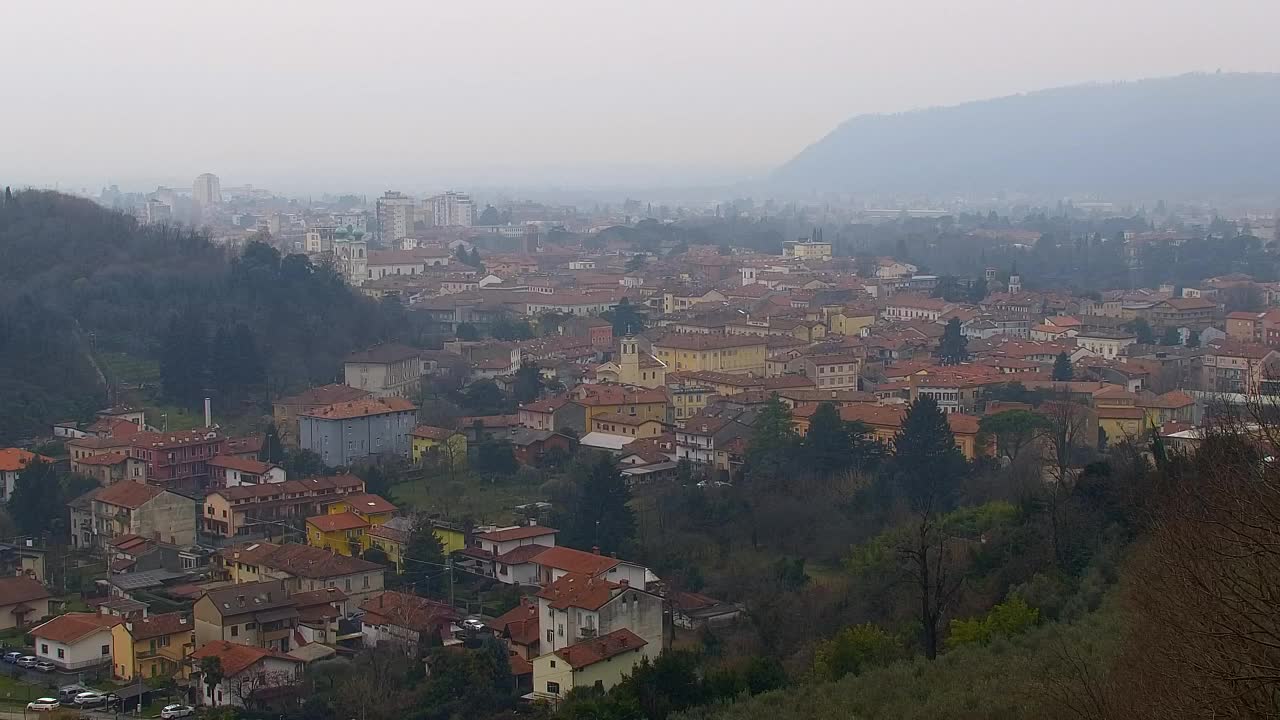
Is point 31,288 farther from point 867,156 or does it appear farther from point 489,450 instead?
point 867,156

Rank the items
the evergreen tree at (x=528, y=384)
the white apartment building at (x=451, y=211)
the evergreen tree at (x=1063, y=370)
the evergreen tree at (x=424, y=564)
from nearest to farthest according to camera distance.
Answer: the evergreen tree at (x=424, y=564)
the evergreen tree at (x=528, y=384)
the evergreen tree at (x=1063, y=370)
the white apartment building at (x=451, y=211)

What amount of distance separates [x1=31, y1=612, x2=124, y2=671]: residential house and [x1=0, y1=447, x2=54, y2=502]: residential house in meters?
4.73

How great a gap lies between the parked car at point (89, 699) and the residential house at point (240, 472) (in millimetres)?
5580

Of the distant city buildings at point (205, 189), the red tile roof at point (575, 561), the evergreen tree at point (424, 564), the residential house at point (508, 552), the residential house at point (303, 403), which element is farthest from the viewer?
the distant city buildings at point (205, 189)

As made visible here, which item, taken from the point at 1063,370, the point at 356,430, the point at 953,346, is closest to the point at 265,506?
the point at 356,430

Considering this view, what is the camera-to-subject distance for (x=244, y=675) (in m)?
10.9

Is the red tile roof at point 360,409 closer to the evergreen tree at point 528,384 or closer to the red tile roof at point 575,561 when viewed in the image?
the evergreen tree at point 528,384

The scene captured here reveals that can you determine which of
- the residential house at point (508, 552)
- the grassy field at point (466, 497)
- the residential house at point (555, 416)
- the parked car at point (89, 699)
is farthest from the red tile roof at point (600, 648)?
the residential house at point (555, 416)

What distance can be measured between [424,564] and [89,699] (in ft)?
11.1

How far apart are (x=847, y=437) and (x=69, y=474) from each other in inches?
335

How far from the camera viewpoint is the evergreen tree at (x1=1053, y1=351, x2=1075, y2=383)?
22.3 metres

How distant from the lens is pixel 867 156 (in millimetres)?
161375

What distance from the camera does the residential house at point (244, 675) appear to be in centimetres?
1080

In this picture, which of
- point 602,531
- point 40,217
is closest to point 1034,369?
point 602,531
